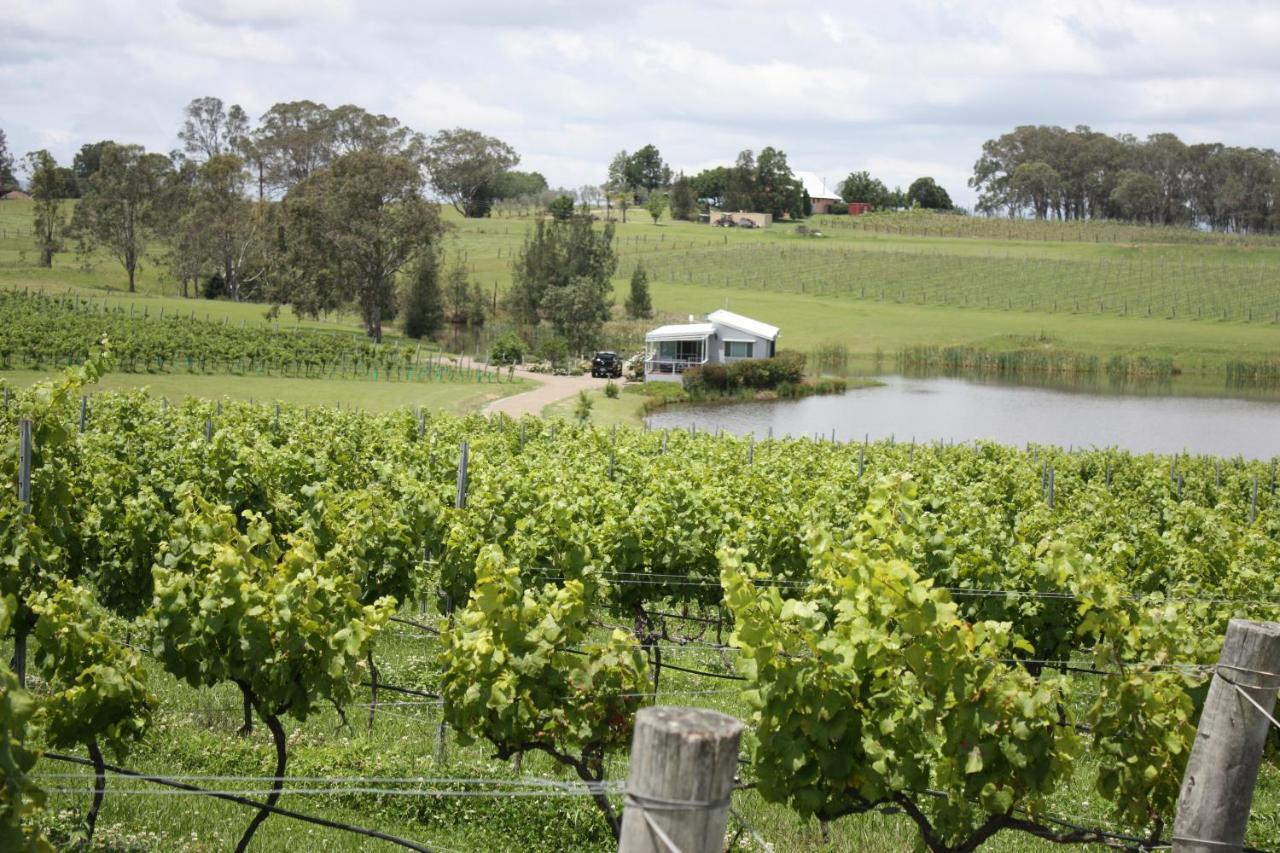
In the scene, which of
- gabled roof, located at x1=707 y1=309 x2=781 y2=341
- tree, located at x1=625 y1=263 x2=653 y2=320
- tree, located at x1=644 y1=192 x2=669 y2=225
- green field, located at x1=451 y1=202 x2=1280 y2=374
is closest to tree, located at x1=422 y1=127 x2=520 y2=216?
green field, located at x1=451 y1=202 x2=1280 y2=374

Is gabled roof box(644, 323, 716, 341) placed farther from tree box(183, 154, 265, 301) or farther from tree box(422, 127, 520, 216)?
tree box(422, 127, 520, 216)

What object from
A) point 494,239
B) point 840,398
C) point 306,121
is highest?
point 306,121

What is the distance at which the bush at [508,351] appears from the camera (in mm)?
56000

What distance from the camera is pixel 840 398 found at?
5328 centimetres

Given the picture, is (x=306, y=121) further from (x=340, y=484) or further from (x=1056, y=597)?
(x=1056, y=597)

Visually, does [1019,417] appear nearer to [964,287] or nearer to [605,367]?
[605,367]

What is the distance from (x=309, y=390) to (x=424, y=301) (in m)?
23.7

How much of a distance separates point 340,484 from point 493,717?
9456 millimetres

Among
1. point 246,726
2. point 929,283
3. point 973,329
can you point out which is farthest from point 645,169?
point 246,726

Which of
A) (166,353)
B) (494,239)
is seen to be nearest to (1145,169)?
(494,239)

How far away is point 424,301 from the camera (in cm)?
6538

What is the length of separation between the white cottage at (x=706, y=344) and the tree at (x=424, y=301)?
554 inches

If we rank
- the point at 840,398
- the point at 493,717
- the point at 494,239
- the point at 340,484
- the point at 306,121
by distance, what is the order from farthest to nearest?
the point at 494,239 → the point at 306,121 → the point at 840,398 → the point at 340,484 → the point at 493,717

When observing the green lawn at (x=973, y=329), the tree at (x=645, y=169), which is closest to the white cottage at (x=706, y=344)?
the green lawn at (x=973, y=329)
